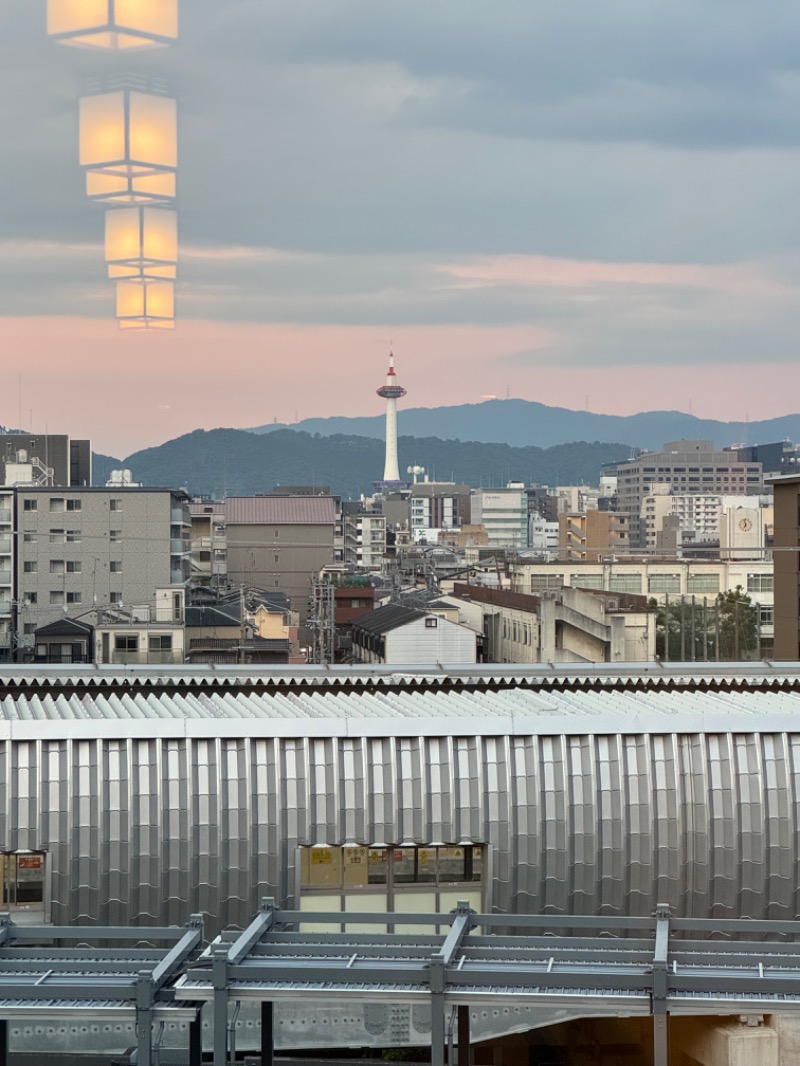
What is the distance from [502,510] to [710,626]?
67754 mm

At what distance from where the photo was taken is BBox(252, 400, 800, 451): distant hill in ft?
420

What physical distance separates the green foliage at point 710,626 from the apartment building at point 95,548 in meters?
12.2

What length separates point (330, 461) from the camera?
118312 mm

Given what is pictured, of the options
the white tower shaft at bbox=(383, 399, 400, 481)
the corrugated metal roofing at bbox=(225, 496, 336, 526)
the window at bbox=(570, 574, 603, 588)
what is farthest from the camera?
the white tower shaft at bbox=(383, 399, 400, 481)

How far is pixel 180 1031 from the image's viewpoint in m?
6.98

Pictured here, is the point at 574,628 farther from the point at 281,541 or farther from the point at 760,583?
the point at 281,541

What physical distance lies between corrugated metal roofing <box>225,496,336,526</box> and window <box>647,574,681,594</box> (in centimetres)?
2055

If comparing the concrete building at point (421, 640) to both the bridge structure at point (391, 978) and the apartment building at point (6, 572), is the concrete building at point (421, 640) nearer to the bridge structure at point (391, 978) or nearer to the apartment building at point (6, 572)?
the apartment building at point (6, 572)

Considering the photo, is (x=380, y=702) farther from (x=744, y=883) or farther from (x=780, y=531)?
(x=780, y=531)

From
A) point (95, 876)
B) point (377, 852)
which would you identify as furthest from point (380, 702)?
point (95, 876)

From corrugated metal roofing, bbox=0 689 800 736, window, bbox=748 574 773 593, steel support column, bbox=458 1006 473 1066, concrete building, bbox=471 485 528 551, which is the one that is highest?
concrete building, bbox=471 485 528 551

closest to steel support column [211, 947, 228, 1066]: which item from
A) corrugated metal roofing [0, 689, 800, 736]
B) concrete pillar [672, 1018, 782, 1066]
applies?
concrete pillar [672, 1018, 782, 1066]

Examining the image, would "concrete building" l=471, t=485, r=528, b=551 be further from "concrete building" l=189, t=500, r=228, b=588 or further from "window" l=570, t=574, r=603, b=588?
"window" l=570, t=574, r=603, b=588

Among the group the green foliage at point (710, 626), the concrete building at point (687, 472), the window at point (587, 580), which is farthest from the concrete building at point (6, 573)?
the concrete building at point (687, 472)
